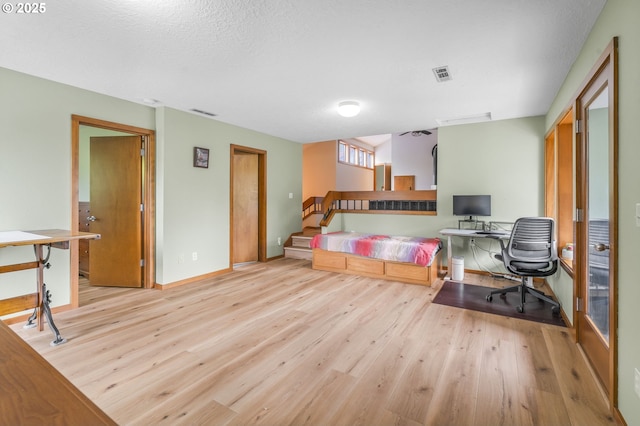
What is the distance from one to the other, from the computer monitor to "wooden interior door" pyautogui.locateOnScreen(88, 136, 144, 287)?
469 cm

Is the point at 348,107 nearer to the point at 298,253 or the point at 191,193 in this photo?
the point at 191,193

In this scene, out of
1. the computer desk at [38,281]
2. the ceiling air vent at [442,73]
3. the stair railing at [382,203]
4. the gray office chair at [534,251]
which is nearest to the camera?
the computer desk at [38,281]

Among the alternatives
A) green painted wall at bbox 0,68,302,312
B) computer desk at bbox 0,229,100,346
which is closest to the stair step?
green painted wall at bbox 0,68,302,312

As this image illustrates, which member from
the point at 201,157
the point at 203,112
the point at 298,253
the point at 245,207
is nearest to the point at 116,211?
the point at 201,157

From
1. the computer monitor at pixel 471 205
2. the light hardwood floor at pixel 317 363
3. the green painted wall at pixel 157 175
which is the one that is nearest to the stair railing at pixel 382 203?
the computer monitor at pixel 471 205

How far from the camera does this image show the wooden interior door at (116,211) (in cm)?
413

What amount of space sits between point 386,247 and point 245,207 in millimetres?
2732

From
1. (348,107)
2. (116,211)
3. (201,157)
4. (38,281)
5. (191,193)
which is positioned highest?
(348,107)

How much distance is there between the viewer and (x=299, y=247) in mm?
6297

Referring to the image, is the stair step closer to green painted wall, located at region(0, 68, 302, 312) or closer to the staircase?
the staircase

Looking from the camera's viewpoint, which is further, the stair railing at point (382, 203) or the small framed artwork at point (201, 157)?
the stair railing at point (382, 203)

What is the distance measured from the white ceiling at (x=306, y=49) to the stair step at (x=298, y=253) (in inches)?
118

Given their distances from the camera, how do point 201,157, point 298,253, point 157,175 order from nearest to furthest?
1. point 157,175
2. point 201,157
3. point 298,253

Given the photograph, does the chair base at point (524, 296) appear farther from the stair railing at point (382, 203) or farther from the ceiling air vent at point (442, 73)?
the ceiling air vent at point (442, 73)
